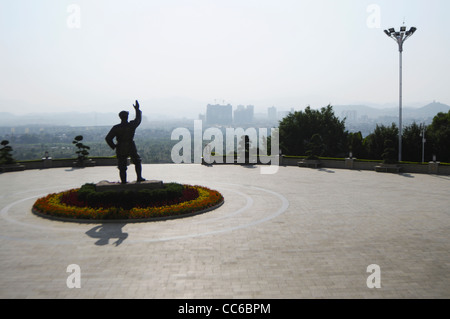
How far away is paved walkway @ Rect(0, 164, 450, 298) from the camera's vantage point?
827 centimetres

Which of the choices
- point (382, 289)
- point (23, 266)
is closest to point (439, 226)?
point (382, 289)

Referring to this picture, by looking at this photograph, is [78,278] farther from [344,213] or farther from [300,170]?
[300,170]

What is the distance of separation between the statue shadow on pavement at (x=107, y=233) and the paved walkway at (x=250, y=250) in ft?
0.13

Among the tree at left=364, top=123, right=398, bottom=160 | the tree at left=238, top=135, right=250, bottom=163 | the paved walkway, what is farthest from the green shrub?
the tree at left=364, top=123, right=398, bottom=160

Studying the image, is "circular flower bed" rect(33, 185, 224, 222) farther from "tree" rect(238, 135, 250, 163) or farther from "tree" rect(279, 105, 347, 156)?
"tree" rect(279, 105, 347, 156)

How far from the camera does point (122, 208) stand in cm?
1523

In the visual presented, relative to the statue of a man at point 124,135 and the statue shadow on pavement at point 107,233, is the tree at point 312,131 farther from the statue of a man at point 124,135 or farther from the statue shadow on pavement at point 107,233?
the statue shadow on pavement at point 107,233

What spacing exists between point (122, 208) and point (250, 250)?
7.07 meters

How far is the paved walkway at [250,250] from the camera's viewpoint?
827cm

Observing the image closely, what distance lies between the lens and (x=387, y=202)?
17.8m

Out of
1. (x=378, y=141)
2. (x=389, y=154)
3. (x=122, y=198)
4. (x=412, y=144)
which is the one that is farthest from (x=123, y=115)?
(x=412, y=144)

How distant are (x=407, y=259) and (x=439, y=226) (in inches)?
184

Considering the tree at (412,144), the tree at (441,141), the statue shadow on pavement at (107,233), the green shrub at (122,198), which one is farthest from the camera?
the tree at (412,144)

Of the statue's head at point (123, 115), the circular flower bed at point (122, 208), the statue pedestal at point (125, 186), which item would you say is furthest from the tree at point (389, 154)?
the statue's head at point (123, 115)
